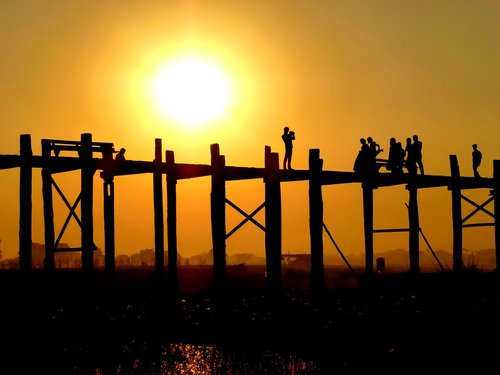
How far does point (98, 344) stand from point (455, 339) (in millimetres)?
7487

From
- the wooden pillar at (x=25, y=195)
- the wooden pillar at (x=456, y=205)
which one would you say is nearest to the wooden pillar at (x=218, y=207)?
the wooden pillar at (x=25, y=195)

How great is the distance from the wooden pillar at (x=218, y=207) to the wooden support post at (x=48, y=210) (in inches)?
152

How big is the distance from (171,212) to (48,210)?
336 cm

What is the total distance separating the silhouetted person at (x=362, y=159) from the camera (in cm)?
2620

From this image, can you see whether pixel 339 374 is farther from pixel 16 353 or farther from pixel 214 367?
pixel 16 353

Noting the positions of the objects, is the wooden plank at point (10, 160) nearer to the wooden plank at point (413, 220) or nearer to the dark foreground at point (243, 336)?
the dark foreground at point (243, 336)

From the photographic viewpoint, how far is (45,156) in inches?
819

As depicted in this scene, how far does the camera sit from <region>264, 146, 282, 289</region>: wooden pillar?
78.4 feet

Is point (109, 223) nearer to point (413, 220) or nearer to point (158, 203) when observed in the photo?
point (158, 203)

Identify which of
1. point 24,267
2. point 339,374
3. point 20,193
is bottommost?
point 339,374

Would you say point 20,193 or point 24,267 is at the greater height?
point 20,193

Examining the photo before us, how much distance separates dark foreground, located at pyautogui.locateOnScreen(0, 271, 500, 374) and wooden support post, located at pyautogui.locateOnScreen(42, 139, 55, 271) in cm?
47

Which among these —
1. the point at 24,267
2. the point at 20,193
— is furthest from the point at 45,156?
the point at 24,267

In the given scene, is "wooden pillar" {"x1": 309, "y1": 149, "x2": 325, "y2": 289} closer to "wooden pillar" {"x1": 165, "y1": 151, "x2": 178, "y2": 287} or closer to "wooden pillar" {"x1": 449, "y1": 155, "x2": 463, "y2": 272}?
"wooden pillar" {"x1": 165, "y1": 151, "x2": 178, "y2": 287}
